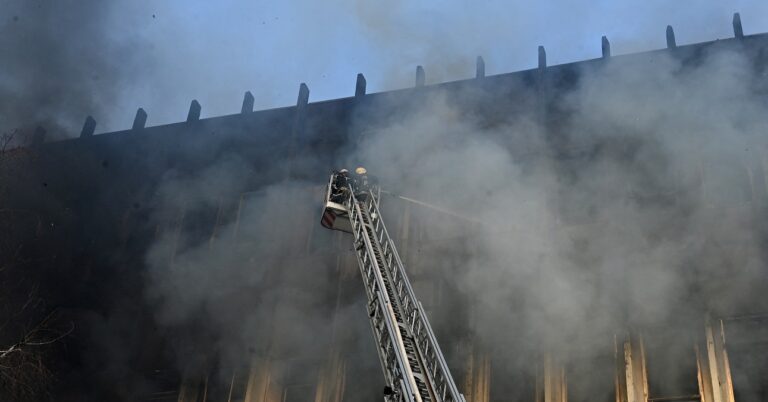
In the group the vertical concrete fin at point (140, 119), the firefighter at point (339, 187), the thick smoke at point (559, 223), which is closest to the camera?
the firefighter at point (339, 187)

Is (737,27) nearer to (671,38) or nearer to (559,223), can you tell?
(671,38)

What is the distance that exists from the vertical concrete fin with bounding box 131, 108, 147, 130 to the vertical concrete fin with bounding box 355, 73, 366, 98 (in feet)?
14.2

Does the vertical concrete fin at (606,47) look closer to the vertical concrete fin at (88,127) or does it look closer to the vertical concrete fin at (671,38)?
the vertical concrete fin at (671,38)

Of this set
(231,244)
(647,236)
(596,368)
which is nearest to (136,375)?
(231,244)

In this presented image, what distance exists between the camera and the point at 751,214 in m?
12.6

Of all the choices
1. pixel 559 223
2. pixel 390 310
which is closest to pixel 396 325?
pixel 390 310

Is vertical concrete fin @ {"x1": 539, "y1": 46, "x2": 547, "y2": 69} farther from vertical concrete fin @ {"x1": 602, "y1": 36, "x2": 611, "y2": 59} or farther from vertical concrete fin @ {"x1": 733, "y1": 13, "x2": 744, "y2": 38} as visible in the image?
vertical concrete fin @ {"x1": 733, "y1": 13, "x2": 744, "y2": 38}

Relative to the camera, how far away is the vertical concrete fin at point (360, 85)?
16.1 metres

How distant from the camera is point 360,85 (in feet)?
53.1

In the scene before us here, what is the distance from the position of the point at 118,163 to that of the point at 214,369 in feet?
16.5

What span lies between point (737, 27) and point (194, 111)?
923cm

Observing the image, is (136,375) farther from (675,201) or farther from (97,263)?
(675,201)

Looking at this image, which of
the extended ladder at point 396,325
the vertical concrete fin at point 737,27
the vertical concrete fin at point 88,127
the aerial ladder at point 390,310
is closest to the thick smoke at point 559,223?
the vertical concrete fin at point 737,27

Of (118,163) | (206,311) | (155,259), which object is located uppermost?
(118,163)
